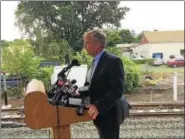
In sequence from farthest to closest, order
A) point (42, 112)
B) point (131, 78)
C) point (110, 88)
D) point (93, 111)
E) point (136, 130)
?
point (131, 78) → point (136, 130) → point (110, 88) → point (93, 111) → point (42, 112)

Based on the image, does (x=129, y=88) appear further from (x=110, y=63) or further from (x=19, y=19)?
(x=19, y=19)

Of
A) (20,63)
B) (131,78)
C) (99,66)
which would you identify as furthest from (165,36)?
(99,66)

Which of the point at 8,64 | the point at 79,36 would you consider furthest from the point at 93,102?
the point at 79,36

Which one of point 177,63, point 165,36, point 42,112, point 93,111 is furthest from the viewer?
point 165,36

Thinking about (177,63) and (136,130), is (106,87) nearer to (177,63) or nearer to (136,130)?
(136,130)

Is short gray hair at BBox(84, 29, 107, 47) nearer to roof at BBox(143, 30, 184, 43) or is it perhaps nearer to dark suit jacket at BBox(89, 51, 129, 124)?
dark suit jacket at BBox(89, 51, 129, 124)

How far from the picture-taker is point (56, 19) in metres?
27.7

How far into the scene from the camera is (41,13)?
90.0 ft

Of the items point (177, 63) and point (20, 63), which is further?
point (177, 63)

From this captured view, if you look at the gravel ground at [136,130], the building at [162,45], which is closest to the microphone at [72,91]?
the gravel ground at [136,130]

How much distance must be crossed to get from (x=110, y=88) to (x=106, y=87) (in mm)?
36

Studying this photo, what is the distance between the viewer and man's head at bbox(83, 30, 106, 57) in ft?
6.88

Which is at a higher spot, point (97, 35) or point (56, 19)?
point (56, 19)

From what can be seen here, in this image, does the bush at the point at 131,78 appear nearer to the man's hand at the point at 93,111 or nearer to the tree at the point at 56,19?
the man's hand at the point at 93,111
